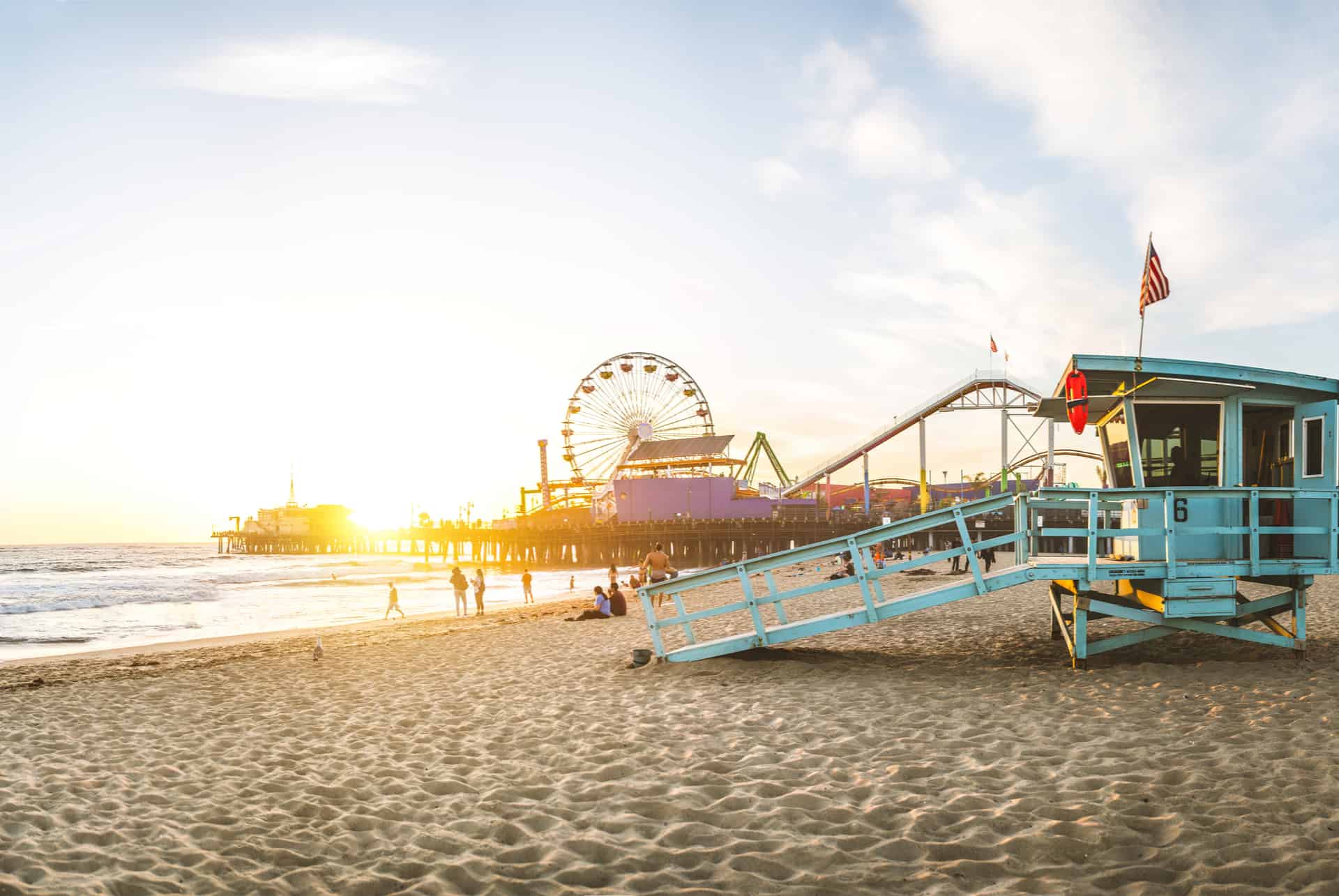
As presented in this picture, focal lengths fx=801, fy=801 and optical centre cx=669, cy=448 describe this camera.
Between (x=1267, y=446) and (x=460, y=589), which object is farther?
(x=460, y=589)

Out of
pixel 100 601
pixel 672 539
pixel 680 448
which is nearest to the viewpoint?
pixel 100 601

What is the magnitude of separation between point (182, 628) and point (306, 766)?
Result: 20605 mm

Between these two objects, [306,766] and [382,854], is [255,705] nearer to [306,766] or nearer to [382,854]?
[306,766]

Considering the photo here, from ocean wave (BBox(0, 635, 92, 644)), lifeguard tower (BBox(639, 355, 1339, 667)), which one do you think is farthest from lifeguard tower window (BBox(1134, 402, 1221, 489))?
ocean wave (BBox(0, 635, 92, 644))

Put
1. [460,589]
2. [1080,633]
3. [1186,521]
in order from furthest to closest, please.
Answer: [460,589] < [1186,521] < [1080,633]

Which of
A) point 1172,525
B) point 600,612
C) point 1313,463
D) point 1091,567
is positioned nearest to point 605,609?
point 600,612

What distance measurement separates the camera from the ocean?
71.1ft

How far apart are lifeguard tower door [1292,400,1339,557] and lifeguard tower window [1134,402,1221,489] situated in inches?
34.2

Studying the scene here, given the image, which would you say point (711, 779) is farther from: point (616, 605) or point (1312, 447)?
point (616, 605)

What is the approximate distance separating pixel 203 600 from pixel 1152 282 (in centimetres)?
3705

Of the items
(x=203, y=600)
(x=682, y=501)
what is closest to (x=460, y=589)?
(x=203, y=600)

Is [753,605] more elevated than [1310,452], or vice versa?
[1310,452]

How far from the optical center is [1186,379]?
28.8 feet

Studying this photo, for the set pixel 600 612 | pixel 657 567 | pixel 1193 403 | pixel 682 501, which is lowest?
pixel 600 612
